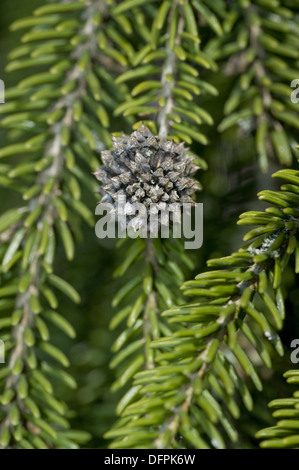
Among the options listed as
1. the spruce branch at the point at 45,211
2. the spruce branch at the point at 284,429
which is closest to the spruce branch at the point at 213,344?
the spruce branch at the point at 284,429

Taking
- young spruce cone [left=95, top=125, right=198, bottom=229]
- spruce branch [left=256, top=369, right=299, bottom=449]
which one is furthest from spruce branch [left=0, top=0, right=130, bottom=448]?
spruce branch [left=256, top=369, right=299, bottom=449]

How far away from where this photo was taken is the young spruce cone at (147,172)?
611 millimetres

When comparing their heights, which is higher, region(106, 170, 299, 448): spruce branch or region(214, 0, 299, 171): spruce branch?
region(214, 0, 299, 171): spruce branch

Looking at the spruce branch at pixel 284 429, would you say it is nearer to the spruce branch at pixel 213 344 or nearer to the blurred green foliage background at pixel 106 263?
the spruce branch at pixel 213 344

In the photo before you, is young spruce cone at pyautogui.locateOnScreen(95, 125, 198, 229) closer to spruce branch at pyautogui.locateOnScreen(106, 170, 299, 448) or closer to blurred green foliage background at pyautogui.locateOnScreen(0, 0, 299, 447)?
spruce branch at pyautogui.locateOnScreen(106, 170, 299, 448)

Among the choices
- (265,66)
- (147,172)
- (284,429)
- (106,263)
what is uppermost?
(265,66)

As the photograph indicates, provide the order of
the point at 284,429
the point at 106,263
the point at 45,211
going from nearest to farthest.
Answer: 1. the point at 284,429
2. the point at 45,211
3. the point at 106,263

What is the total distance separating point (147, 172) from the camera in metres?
0.61

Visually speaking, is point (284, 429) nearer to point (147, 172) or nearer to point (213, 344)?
point (213, 344)

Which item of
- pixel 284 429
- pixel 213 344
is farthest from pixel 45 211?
pixel 284 429

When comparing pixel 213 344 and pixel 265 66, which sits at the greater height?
pixel 265 66

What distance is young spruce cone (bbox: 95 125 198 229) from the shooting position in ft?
2.01
